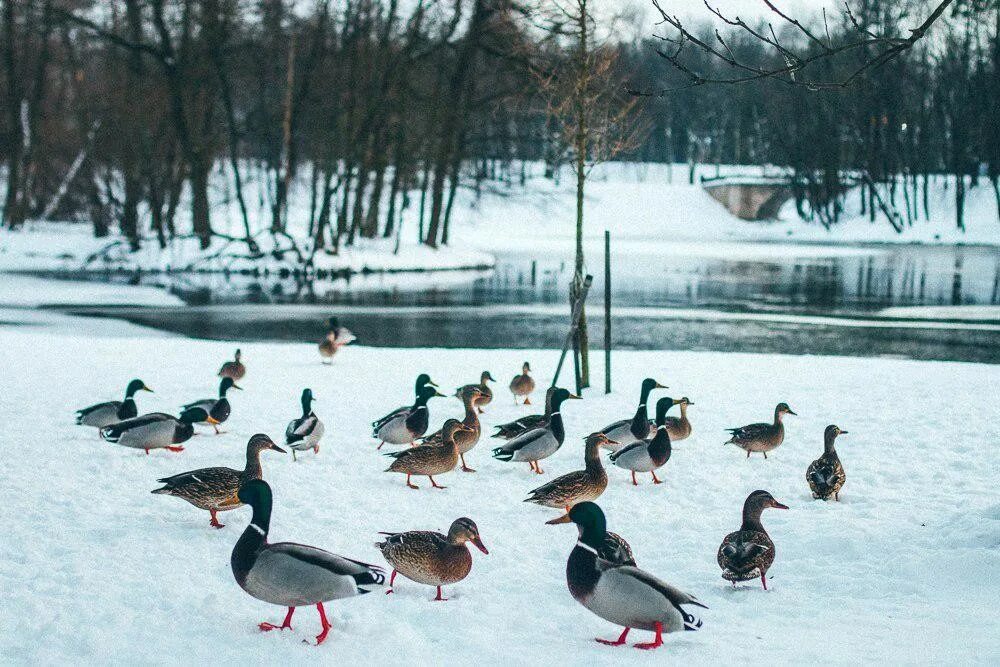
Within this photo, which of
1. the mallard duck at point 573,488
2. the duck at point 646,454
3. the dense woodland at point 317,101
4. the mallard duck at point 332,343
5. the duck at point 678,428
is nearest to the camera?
the mallard duck at point 573,488

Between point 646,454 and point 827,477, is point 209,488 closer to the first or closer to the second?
point 646,454

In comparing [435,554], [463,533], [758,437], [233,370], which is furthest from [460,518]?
[233,370]

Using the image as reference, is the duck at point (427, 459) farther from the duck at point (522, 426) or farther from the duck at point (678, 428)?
the duck at point (678, 428)

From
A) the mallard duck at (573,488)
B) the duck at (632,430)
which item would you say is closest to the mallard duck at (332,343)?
the duck at (632,430)

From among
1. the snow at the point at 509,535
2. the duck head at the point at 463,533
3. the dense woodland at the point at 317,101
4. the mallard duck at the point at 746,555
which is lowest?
the snow at the point at 509,535

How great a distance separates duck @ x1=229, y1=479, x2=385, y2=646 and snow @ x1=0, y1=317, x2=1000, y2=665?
0.19 m

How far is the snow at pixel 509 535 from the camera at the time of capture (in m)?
5.13

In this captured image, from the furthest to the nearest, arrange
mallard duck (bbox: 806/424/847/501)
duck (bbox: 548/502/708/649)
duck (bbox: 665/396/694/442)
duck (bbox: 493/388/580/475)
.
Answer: duck (bbox: 665/396/694/442), duck (bbox: 493/388/580/475), mallard duck (bbox: 806/424/847/501), duck (bbox: 548/502/708/649)

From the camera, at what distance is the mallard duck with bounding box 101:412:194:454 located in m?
9.05

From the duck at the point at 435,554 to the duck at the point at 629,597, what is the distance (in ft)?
2.43

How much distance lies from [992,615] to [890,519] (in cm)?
186

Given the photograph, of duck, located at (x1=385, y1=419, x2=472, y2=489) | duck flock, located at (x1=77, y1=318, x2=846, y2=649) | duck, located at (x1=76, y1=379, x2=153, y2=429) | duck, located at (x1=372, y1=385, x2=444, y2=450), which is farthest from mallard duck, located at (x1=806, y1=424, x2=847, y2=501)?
duck, located at (x1=76, y1=379, x2=153, y2=429)

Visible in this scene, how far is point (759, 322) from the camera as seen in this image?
23344 millimetres

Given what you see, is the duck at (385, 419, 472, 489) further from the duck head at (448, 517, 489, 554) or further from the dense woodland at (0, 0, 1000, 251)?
the dense woodland at (0, 0, 1000, 251)
